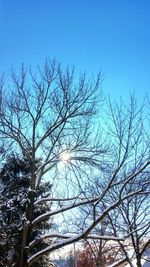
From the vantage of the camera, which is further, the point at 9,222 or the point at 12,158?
the point at 9,222

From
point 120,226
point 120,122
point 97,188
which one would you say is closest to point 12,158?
point 97,188

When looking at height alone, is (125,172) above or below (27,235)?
above

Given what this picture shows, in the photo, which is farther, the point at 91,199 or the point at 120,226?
the point at 120,226

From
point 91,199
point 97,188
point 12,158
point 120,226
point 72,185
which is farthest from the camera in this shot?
point 120,226

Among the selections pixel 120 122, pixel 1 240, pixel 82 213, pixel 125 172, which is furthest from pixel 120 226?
pixel 120 122

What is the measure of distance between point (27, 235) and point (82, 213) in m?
5.49

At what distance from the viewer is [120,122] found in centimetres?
1168

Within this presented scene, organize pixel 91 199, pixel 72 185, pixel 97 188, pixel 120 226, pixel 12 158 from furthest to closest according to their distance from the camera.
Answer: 1. pixel 120 226
2. pixel 97 188
3. pixel 12 158
4. pixel 72 185
5. pixel 91 199

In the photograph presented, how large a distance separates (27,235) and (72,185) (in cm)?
236

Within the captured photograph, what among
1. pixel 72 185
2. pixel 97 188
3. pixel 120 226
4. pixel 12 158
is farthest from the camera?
pixel 120 226

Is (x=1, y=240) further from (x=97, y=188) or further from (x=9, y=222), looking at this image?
(x=97, y=188)

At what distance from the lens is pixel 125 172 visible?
1356 centimetres

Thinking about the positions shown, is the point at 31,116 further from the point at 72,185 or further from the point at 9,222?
the point at 9,222

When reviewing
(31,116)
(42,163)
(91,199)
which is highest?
(31,116)
